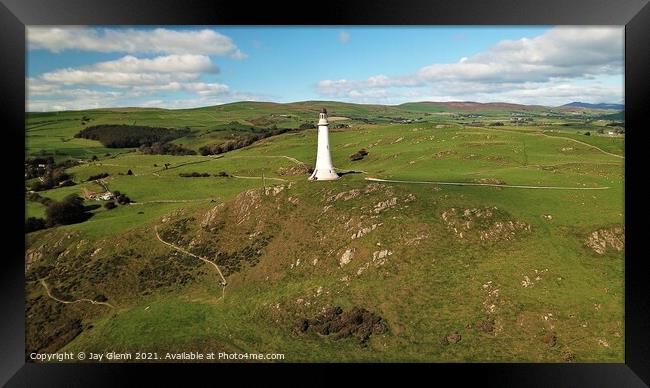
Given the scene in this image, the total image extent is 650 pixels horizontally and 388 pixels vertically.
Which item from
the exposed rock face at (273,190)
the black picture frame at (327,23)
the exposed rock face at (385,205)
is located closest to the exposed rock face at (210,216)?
the exposed rock face at (273,190)

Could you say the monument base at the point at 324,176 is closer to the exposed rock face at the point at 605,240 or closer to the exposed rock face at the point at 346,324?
the exposed rock face at the point at 346,324

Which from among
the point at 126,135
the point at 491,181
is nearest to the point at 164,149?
the point at 126,135

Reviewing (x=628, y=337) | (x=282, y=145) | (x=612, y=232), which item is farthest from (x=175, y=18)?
(x=282, y=145)

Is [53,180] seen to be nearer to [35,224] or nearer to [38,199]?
[38,199]

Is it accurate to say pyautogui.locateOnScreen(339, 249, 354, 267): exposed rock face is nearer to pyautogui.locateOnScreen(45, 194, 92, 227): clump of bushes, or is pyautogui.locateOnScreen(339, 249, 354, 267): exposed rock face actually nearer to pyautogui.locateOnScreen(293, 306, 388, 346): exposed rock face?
pyautogui.locateOnScreen(293, 306, 388, 346): exposed rock face

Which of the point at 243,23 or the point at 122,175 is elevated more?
the point at 243,23

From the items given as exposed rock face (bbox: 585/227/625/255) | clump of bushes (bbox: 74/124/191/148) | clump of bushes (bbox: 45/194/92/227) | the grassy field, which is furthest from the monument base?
clump of bushes (bbox: 74/124/191/148)

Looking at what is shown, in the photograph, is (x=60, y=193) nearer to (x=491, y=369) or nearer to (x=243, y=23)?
(x=243, y=23)
